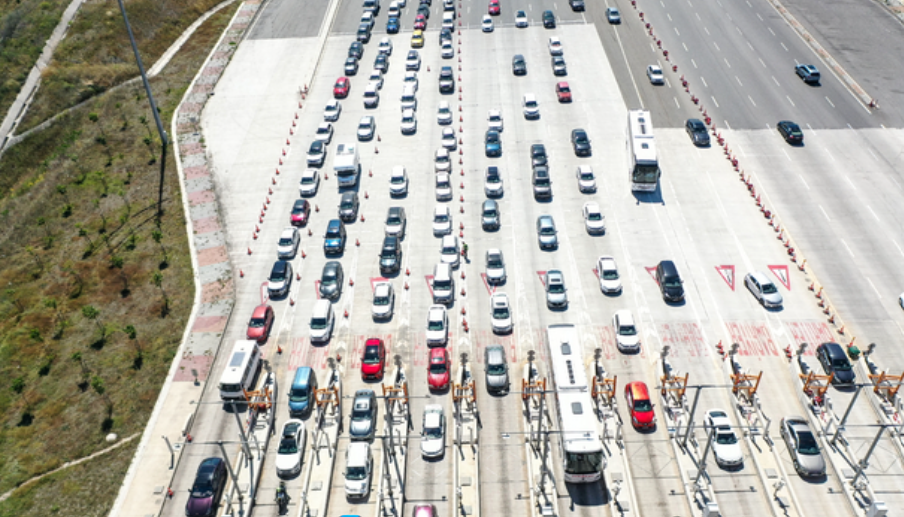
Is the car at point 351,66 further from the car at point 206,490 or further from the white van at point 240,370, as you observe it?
the car at point 206,490

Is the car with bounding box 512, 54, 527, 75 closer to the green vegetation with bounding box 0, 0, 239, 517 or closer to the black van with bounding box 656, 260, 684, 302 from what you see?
the black van with bounding box 656, 260, 684, 302

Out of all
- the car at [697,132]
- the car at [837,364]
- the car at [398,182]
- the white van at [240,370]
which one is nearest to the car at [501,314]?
the white van at [240,370]

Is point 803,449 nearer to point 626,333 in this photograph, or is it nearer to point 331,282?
point 626,333

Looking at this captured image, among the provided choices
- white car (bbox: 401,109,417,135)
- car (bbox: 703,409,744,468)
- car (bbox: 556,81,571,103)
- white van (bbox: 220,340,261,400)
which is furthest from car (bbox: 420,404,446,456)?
car (bbox: 556,81,571,103)

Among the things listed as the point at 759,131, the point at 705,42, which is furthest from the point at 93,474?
the point at 705,42

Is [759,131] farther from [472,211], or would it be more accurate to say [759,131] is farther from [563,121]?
[472,211]

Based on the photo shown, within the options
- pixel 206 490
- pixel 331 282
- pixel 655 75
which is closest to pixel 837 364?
pixel 331 282
